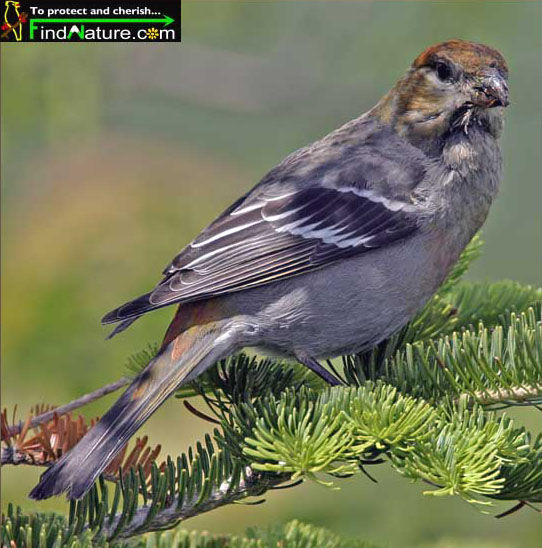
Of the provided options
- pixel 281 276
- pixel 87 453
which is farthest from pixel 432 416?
pixel 281 276

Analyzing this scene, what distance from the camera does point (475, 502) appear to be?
2.09m

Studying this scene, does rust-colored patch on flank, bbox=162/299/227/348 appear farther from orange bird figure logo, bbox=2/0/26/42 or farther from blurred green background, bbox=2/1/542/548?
orange bird figure logo, bbox=2/0/26/42

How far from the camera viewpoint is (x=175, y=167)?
16.1 feet

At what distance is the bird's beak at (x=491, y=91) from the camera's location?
11.2ft

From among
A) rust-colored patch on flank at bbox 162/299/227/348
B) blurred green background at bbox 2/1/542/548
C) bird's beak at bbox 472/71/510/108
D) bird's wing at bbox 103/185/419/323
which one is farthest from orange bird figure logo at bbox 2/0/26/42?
bird's beak at bbox 472/71/510/108

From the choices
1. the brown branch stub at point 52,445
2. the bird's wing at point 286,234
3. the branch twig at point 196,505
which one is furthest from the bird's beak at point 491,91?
the brown branch stub at point 52,445

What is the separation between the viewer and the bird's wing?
3.41 meters

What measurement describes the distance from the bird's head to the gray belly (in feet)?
1.84

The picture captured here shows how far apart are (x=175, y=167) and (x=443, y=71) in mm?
1779

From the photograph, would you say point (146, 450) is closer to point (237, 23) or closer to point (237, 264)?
point (237, 264)

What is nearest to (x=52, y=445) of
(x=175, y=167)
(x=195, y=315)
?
(x=195, y=315)

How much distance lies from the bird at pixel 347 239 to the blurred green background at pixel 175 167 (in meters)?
0.49

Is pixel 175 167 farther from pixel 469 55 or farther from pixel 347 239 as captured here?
pixel 469 55

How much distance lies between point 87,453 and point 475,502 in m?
1.17
